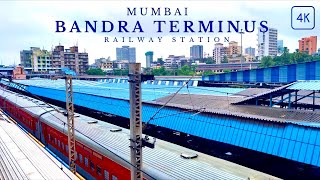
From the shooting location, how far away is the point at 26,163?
10961mm

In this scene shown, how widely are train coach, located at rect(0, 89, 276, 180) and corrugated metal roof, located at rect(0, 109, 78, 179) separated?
1.79 metres

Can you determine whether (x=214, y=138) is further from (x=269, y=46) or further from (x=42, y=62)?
(x=269, y=46)

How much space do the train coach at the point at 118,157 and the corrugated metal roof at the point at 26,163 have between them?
1.79 metres

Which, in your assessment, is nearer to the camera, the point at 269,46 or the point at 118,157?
the point at 118,157

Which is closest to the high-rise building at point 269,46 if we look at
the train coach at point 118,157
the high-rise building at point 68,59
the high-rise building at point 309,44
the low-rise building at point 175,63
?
the high-rise building at point 309,44

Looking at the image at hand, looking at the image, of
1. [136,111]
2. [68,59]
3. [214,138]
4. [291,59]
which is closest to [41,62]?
[68,59]

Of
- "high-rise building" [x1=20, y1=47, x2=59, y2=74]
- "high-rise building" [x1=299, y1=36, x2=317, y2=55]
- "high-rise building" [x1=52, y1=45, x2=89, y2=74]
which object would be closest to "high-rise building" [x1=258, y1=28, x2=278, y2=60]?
"high-rise building" [x1=299, y1=36, x2=317, y2=55]

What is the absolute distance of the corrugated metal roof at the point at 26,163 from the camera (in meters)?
9.65

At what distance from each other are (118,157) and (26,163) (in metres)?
3.75

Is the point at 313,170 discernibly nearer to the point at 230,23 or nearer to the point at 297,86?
the point at 297,86

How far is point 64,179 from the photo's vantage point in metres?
9.28

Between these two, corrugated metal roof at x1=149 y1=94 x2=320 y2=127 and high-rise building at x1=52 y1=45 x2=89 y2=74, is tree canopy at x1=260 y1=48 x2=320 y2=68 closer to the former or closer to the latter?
corrugated metal roof at x1=149 y1=94 x2=320 y2=127

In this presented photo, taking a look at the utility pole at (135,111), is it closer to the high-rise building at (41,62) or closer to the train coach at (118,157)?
the train coach at (118,157)

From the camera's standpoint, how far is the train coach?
10.6 m
